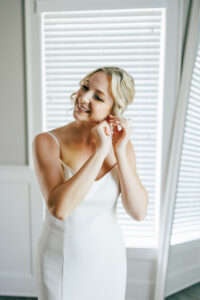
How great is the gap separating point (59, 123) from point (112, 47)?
2.20 ft

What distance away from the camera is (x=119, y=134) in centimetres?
121

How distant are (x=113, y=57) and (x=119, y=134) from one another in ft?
3.16

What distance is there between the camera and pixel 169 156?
2.01 meters

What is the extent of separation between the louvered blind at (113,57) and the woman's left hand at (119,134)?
0.84 metres

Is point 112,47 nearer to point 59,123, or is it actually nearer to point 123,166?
point 59,123

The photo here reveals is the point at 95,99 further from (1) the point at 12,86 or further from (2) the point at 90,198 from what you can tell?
(1) the point at 12,86

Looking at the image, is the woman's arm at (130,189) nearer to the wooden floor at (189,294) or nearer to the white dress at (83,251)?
the white dress at (83,251)

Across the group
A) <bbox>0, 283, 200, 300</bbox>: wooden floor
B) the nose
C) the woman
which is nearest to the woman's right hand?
the woman

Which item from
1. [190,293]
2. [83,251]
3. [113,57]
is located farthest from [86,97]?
[190,293]

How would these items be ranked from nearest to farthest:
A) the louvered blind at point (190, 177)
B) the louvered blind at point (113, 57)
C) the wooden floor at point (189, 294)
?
the wooden floor at point (189, 294)
the louvered blind at point (190, 177)
the louvered blind at point (113, 57)

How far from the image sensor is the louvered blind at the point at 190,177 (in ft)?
4.96

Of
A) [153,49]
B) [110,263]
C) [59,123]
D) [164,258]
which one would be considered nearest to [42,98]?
[59,123]

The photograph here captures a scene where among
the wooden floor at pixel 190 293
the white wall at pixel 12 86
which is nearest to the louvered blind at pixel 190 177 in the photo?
the wooden floor at pixel 190 293

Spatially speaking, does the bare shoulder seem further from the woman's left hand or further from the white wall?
the white wall
